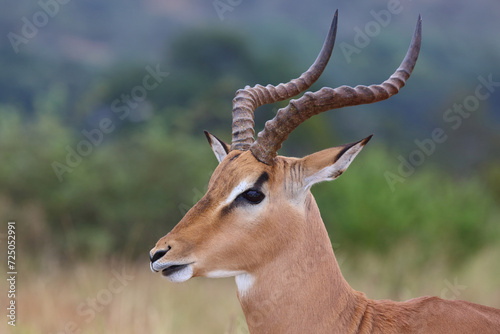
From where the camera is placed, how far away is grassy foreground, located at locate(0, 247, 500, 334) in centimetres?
952

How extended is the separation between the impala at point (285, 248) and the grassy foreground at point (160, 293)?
2885 mm

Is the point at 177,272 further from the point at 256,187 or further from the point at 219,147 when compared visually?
the point at 219,147

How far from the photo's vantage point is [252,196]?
4.82 metres

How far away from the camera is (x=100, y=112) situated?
28.3 m

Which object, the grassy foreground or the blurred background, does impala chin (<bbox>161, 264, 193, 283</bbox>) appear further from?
the grassy foreground

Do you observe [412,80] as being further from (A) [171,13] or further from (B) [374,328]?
(B) [374,328]

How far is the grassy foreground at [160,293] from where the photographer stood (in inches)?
375

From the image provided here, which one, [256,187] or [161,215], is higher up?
[161,215]

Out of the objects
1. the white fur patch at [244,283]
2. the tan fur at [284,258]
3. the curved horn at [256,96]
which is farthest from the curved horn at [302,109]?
the white fur patch at [244,283]

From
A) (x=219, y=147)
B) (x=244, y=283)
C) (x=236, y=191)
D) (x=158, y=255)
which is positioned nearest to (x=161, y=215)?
(x=219, y=147)

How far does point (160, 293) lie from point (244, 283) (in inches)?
291

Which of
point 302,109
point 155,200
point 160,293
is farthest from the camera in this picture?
point 155,200

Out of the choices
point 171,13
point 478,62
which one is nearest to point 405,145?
point 478,62

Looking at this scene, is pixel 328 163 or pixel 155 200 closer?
pixel 328 163
